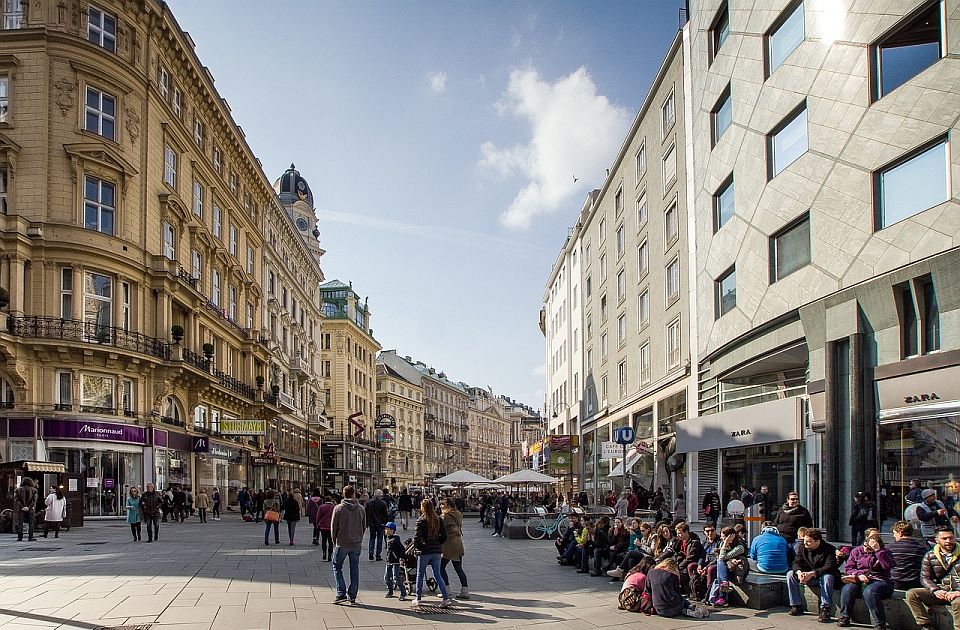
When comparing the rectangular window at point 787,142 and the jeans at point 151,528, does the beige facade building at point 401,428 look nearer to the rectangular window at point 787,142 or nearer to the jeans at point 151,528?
the jeans at point 151,528

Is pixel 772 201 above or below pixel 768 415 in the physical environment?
above

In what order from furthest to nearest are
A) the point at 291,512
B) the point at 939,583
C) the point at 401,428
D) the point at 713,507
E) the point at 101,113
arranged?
the point at 401,428, the point at 101,113, the point at 713,507, the point at 291,512, the point at 939,583

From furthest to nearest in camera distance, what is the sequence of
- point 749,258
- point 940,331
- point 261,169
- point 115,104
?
point 261,169
point 115,104
point 749,258
point 940,331

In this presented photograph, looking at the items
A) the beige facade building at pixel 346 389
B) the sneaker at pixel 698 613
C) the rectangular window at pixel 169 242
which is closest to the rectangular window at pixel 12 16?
the rectangular window at pixel 169 242

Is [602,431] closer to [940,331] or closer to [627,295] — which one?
[627,295]

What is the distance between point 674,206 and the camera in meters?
33.9

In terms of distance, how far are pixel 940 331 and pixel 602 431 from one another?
34.9 meters

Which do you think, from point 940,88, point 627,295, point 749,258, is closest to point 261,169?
point 627,295

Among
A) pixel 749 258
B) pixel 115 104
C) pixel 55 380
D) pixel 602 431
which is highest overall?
pixel 115 104

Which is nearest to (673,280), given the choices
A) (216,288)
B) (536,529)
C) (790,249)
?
(790,249)

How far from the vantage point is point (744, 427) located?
25.2m

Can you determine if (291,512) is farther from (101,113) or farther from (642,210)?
(642,210)

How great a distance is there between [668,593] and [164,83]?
35.6 metres

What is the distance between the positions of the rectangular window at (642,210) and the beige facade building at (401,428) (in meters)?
69.1
